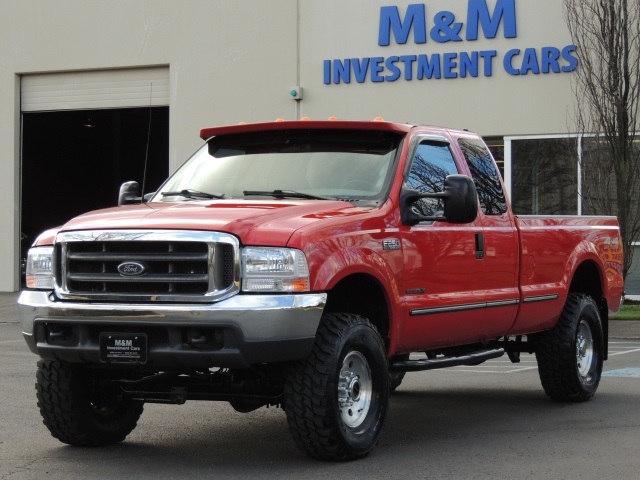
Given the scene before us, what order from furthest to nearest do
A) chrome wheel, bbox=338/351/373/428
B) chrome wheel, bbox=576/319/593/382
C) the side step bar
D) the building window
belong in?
the building window < chrome wheel, bbox=576/319/593/382 < the side step bar < chrome wheel, bbox=338/351/373/428

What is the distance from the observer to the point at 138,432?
8.88 m

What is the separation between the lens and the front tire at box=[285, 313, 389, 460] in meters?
7.16

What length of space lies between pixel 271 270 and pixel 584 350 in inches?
182

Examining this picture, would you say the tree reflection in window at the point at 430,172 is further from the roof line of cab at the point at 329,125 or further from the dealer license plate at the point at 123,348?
the dealer license plate at the point at 123,348

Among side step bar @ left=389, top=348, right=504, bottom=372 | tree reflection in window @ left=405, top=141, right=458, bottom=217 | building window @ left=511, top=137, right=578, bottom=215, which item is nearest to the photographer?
side step bar @ left=389, top=348, right=504, bottom=372

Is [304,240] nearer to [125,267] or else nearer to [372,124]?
[125,267]

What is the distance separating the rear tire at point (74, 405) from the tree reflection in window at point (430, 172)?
2.42 meters

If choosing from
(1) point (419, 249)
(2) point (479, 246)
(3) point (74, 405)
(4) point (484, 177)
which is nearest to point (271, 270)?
(1) point (419, 249)

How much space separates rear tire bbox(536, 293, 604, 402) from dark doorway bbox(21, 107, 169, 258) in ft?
67.6

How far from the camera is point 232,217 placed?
723 cm

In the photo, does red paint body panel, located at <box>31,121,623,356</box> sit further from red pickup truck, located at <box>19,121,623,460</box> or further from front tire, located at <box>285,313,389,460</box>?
front tire, located at <box>285,313,389,460</box>

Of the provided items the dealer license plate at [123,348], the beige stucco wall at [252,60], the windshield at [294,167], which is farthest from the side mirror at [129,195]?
the beige stucco wall at [252,60]

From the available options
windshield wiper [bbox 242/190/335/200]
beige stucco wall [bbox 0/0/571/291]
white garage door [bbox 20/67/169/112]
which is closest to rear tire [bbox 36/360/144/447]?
windshield wiper [bbox 242/190/335/200]

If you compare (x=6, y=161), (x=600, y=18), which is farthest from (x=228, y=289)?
(x=6, y=161)
